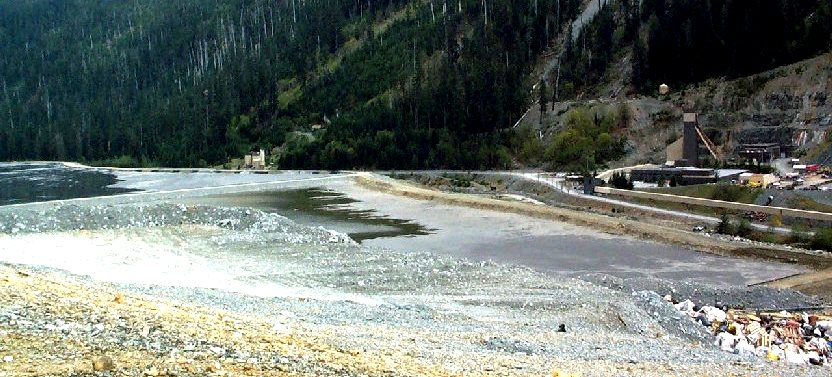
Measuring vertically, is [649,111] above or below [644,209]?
above

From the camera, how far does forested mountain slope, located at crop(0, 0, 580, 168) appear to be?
95.9m

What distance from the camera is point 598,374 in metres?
12.4

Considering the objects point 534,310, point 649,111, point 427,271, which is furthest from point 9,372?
point 649,111

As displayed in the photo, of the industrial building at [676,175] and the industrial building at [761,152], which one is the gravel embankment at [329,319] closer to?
the industrial building at [676,175]

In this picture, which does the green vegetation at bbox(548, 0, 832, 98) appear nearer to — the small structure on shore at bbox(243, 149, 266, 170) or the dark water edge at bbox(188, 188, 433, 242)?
the dark water edge at bbox(188, 188, 433, 242)

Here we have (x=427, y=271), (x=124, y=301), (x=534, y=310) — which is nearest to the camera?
(x=124, y=301)

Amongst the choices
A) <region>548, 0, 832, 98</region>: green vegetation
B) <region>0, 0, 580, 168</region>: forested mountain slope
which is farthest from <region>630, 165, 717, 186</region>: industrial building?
<region>0, 0, 580, 168</region>: forested mountain slope

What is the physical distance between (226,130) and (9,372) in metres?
126

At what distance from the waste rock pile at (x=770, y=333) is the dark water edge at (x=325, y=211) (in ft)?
68.2

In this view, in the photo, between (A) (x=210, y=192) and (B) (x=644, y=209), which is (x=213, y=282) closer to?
(B) (x=644, y=209)

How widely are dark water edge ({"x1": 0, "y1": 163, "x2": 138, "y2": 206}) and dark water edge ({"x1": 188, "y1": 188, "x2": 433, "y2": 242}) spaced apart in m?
15.1

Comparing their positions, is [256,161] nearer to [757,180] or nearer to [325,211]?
[325,211]

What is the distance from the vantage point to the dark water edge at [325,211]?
41.6m

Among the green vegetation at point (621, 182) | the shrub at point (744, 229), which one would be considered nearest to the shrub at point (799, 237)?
the shrub at point (744, 229)
